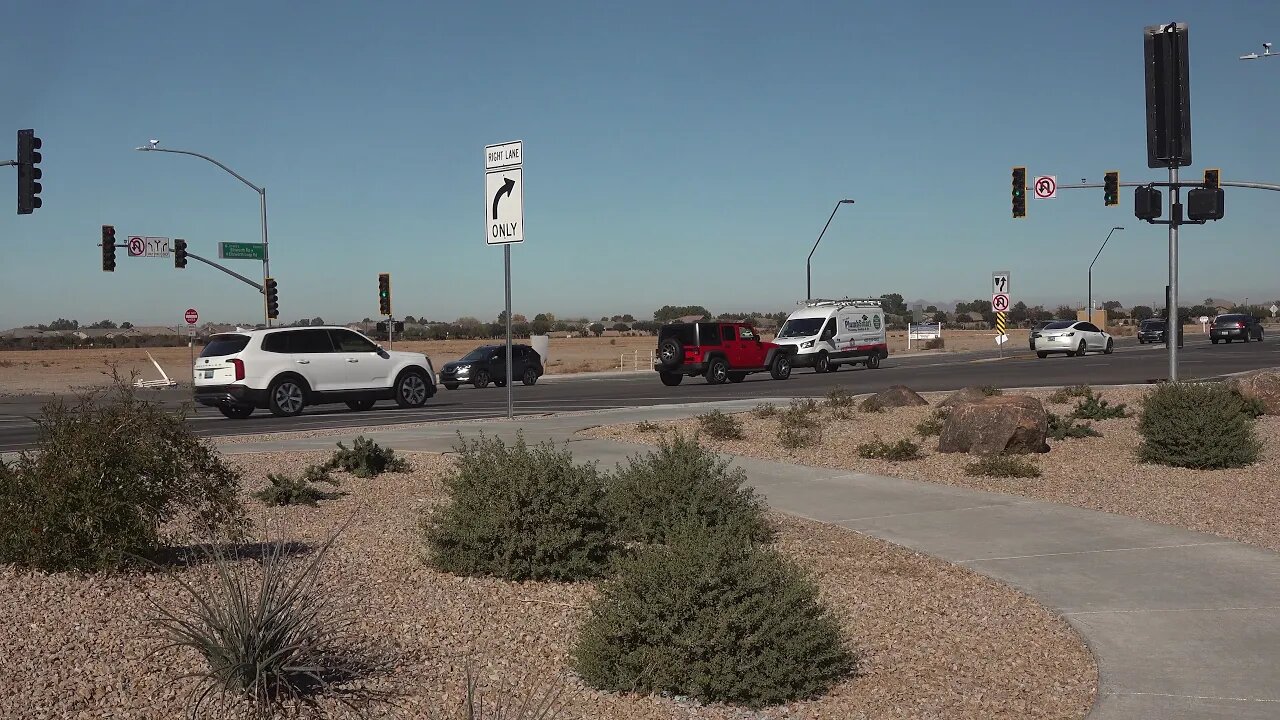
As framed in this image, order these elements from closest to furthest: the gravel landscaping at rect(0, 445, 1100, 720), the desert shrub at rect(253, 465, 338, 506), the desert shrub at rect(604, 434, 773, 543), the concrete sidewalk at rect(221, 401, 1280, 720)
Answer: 1. the gravel landscaping at rect(0, 445, 1100, 720)
2. the concrete sidewalk at rect(221, 401, 1280, 720)
3. the desert shrub at rect(604, 434, 773, 543)
4. the desert shrub at rect(253, 465, 338, 506)

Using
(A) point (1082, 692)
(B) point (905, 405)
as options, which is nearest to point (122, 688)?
(A) point (1082, 692)

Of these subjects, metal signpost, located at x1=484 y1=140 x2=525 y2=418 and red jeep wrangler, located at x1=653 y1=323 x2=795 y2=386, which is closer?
metal signpost, located at x1=484 y1=140 x2=525 y2=418

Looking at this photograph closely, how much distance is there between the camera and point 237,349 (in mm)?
24688

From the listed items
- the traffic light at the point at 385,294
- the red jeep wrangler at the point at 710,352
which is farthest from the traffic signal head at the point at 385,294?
the red jeep wrangler at the point at 710,352

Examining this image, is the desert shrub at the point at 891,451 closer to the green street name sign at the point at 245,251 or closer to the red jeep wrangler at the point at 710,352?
the red jeep wrangler at the point at 710,352

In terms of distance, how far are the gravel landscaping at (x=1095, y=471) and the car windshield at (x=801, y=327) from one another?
23.4m

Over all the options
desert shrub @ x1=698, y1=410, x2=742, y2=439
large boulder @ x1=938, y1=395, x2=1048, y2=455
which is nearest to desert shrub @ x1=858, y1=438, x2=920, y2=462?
large boulder @ x1=938, y1=395, x2=1048, y2=455

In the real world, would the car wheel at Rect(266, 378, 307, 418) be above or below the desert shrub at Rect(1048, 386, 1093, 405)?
above

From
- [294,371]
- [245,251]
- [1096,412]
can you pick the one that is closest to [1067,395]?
[1096,412]

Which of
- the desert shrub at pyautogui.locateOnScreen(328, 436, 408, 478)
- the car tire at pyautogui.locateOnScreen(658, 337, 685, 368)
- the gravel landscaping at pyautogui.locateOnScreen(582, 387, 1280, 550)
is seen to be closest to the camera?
the gravel landscaping at pyautogui.locateOnScreen(582, 387, 1280, 550)

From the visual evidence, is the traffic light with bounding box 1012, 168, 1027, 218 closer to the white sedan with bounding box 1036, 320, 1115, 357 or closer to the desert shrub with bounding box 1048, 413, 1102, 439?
the white sedan with bounding box 1036, 320, 1115, 357

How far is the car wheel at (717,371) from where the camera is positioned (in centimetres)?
3781

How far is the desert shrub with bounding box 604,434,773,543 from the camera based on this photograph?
9414mm

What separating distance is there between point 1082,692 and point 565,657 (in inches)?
102
